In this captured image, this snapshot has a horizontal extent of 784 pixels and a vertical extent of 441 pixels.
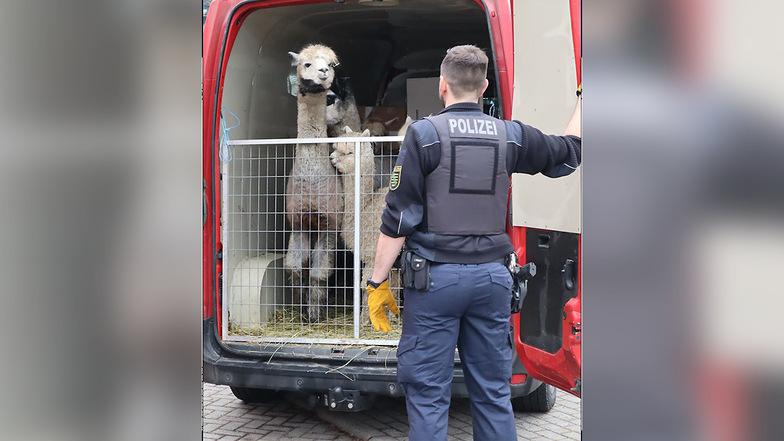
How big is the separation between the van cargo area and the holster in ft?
3.06

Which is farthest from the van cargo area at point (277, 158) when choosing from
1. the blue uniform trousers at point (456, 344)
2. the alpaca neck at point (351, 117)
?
the blue uniform trousers at point (456, 344)

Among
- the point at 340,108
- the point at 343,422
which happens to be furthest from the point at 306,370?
the point at 340,108

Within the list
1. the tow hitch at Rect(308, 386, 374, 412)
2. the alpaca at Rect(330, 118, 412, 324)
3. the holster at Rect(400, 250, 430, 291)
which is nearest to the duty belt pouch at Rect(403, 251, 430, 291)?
the holster at Rect(400, 250, 430, 291)

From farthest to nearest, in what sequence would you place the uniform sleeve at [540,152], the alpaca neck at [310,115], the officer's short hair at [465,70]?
the alpaca neck at [310,115] < the officer's short hair at [465,70] < the uniform sleeve at [540,152]

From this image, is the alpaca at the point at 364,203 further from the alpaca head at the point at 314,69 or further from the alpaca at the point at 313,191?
the alpaca head at the point at 314,69

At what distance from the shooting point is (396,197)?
2.98m

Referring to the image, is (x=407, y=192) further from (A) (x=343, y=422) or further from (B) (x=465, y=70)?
(A) (x=343, y=422)

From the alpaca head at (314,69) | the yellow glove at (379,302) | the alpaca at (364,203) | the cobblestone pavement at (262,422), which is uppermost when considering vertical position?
the alpaca head at (314,69)

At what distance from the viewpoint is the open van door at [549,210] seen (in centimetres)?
273

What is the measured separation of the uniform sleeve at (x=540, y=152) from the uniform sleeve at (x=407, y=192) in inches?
17.0

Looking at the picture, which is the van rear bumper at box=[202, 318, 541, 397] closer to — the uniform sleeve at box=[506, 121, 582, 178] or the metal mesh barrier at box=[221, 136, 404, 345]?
the metal mesh barrier at box=[221, 136, 404, 345]

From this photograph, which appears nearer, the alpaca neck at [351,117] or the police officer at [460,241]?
the police officer at [460,241]

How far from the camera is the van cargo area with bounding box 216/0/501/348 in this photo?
4.46m
